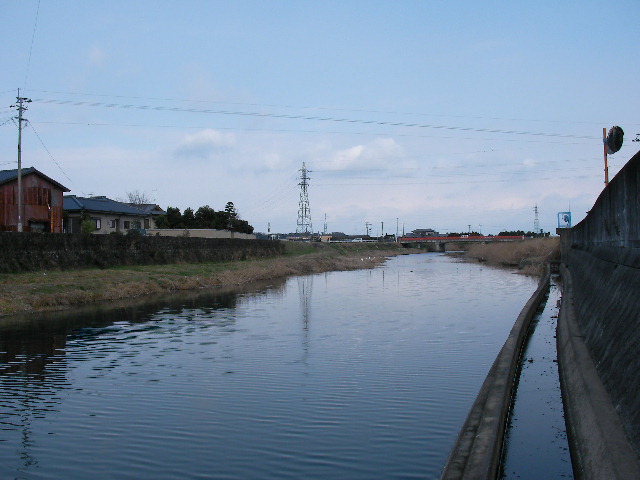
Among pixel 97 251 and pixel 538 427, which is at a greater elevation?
pixel 97 251

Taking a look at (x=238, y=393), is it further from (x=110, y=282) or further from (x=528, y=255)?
(x=528, y=255)

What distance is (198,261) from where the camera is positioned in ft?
156

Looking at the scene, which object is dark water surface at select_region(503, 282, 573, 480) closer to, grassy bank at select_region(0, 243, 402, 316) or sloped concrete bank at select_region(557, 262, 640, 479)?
sloped concrete bank at select_region(557, 262, 640, 479)

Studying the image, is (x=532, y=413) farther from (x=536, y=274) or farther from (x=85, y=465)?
(x=536, y=274)

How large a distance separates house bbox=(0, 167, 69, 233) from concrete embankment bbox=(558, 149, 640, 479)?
4038cm

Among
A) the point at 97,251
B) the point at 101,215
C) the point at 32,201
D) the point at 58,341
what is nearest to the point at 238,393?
the point at 58,341

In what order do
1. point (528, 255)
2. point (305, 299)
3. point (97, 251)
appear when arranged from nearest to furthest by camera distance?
point (305, 299)
point (97, 251)
point (528, 255)

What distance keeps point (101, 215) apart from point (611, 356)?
2234 inches

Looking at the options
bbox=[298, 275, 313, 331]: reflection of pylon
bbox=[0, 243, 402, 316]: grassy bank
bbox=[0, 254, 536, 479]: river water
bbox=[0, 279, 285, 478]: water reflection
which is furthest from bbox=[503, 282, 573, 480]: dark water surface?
bbox=[0, 243, 402, 316]: grassy bank

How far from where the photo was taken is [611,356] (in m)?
8.46

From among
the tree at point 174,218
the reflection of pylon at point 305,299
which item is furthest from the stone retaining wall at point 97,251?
the tree at point 174,218

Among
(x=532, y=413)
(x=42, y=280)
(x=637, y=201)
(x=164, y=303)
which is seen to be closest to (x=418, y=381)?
(x=532, y=413)

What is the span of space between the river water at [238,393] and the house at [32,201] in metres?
24.3

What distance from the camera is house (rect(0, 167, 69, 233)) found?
4416 cm
